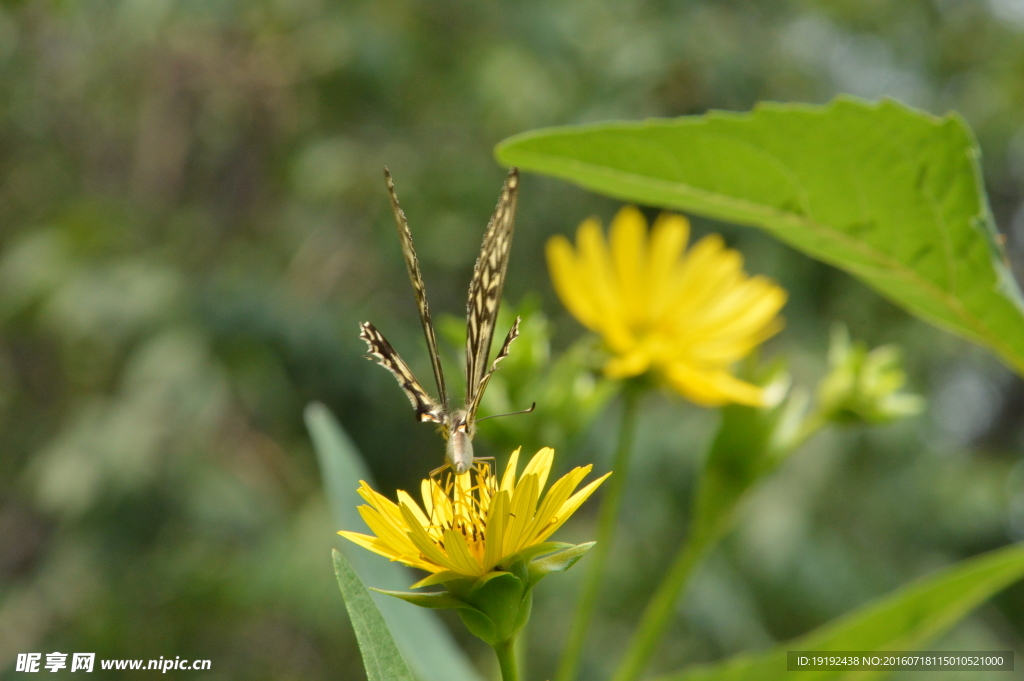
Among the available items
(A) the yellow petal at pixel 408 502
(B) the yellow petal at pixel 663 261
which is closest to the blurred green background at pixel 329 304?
(B) the yellow petal at pixel 663 261

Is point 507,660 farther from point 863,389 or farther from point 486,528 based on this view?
point 863,389

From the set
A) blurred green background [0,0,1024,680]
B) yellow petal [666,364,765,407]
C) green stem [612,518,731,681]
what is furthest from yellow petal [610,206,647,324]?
blurred green background [0,0,1024,680]

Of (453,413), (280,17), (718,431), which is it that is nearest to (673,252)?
(718,431)

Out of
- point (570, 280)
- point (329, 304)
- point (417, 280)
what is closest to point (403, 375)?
point (417, 280)

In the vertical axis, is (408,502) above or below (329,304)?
above

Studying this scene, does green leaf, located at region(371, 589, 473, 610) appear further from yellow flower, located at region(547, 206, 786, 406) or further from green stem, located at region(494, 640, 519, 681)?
yellow flower, located at region(547, 206, 786, 406)

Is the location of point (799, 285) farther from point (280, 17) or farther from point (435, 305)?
point (280, 17)
